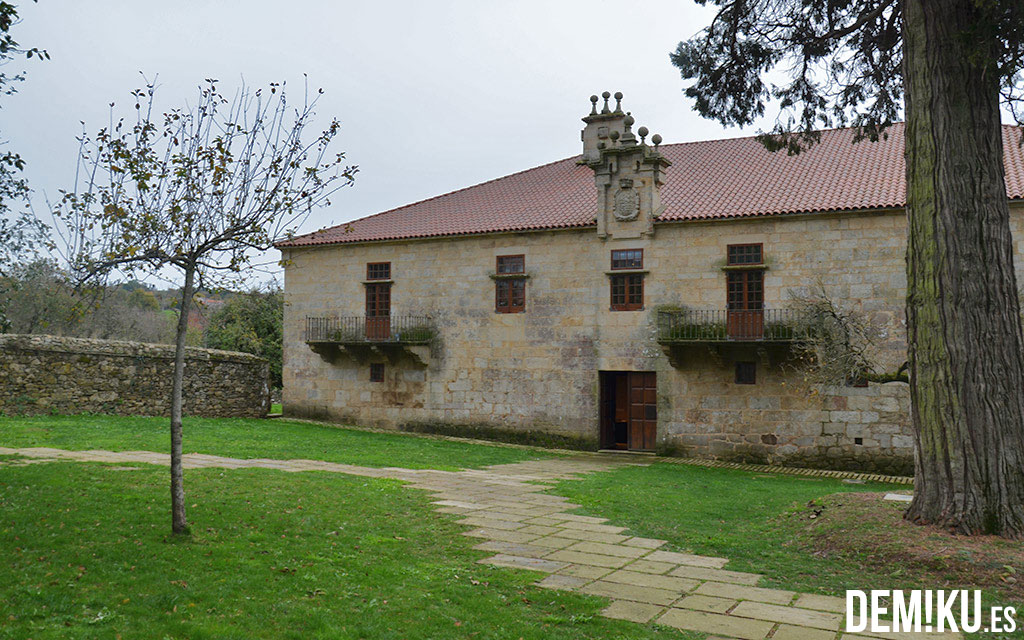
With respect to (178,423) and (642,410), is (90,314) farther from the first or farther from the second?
(178,423)

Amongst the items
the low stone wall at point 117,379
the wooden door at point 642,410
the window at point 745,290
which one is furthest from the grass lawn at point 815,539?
the low stone wall at point 117,379

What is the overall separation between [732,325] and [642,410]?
315 centimetres

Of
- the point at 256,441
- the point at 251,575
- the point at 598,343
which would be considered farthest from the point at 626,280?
the point at 251,575

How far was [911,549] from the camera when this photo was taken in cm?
695

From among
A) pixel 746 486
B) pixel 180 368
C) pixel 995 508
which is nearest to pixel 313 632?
pixel 180 368

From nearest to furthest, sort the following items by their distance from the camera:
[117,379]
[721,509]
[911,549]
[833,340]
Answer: [911,549], [721,509], [833,340], [117,379]

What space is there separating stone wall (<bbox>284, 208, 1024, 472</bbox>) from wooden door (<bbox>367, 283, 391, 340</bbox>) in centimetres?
31

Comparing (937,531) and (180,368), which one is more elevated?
(180,368)

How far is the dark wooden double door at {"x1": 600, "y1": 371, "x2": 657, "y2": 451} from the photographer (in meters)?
18.9

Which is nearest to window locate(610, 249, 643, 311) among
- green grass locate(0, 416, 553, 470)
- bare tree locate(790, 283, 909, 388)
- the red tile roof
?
the red tile roof

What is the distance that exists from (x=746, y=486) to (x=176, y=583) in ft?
→ 32.8

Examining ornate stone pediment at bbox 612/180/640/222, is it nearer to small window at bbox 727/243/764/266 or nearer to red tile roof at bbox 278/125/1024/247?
red tile roof at bbox 278/125/1024/247

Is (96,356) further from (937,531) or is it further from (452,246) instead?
(937,531)

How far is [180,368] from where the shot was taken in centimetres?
712
